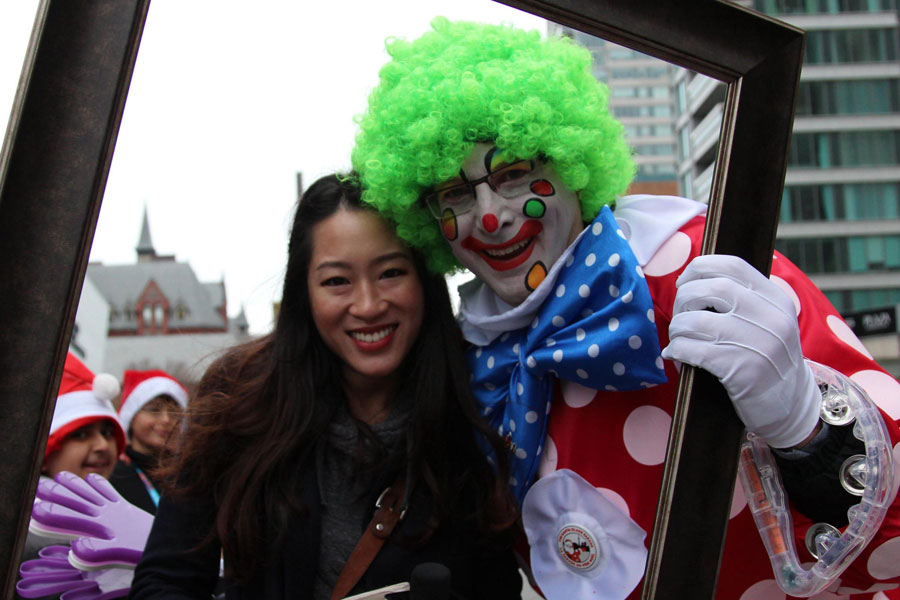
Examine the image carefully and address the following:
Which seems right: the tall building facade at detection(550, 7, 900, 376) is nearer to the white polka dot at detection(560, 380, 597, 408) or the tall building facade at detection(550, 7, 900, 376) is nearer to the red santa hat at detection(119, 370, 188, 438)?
the white polka dot at detection(560, 380, 597, 408)

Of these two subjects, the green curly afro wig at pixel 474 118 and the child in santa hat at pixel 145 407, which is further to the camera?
the child in santa hat at pixel 145 407

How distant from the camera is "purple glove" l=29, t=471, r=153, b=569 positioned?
2.20 meters

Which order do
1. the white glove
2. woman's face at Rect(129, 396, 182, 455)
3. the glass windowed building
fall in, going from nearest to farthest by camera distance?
1. the white glove
2. woman's face at Rect(129, 396, 182, 455)
3. the glass windowed building

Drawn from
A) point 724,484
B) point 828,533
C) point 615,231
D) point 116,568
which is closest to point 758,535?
point 828,533

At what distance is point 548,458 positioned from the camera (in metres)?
1.75

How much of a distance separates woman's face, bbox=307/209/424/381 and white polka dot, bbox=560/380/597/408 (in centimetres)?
40

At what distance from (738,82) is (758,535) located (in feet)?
2.92

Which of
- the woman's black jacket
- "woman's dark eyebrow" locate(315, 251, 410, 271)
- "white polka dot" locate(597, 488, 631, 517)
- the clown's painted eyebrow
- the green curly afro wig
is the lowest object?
the woman's black jacket

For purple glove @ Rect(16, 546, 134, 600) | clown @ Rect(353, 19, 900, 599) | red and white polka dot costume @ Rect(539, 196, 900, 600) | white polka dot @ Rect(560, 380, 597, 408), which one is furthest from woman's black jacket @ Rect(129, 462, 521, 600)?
purple glove @ Rect(16, 546, 134, 600)

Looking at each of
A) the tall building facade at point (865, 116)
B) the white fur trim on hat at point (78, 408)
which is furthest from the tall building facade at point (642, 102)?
the tall building facade at point (865, 116)

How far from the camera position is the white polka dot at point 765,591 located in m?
1.61

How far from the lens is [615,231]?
1.64 m

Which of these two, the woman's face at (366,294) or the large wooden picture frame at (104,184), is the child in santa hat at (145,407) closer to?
the woman's face at (366,294)

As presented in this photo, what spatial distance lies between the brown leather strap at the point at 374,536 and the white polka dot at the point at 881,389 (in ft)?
3.28
